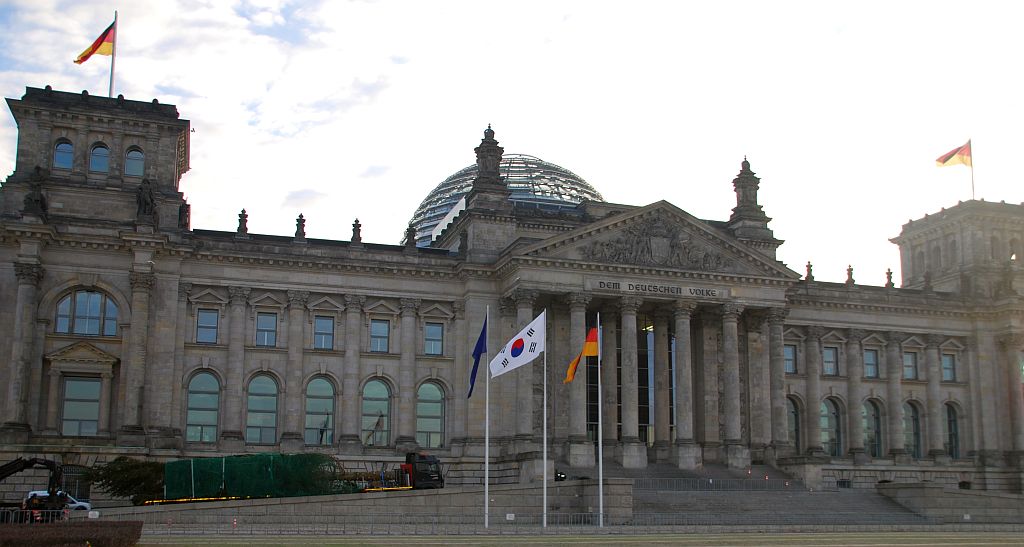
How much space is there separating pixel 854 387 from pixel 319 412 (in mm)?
35038

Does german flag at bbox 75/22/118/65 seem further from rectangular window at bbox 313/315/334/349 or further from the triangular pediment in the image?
the triangular pediment

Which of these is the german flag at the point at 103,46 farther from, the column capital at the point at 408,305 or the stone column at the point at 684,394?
the stone column at the point at 684,394

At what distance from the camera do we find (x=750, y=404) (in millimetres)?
70562

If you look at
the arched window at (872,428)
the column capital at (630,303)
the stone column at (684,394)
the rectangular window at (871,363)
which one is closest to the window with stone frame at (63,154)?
the column capital at (630,303)

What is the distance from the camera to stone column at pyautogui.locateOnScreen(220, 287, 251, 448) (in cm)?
6306

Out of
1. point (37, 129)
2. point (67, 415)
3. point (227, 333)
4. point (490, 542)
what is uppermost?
point (37, 129)

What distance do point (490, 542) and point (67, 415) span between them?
33850 millimetres

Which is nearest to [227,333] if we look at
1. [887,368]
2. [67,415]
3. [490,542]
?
[67,415]

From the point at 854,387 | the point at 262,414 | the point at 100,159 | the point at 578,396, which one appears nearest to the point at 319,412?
the point at 262,414

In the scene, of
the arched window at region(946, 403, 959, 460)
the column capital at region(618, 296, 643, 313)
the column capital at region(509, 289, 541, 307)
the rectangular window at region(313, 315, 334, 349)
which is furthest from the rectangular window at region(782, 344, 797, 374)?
the rectangular window at region(313, 315, 334, 349)

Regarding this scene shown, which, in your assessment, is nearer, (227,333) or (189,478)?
(189,478)

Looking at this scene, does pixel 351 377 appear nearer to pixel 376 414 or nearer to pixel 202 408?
pixel 376 414

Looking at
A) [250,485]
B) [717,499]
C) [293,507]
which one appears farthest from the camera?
[717,499]

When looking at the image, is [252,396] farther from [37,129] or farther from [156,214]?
[37,129]
